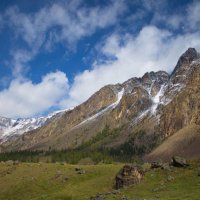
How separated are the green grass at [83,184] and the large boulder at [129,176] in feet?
4.30

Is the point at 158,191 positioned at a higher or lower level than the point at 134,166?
lower

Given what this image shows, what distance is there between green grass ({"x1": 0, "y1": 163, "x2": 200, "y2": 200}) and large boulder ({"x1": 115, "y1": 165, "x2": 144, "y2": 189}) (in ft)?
4.30

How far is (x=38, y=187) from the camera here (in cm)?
9131

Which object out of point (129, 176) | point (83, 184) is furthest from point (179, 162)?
point (83, 184)

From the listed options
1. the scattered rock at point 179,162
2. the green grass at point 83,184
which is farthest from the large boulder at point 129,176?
the scattered rock at point 179,162

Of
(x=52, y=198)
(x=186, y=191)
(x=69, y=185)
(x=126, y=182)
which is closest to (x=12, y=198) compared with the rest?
(x=69, y=185)

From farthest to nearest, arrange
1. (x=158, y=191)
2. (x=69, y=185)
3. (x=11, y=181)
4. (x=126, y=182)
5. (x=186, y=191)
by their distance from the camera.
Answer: (x=11, y=181) < (x=69, y=185) < (x=126, y=182) < (x=158, y=191) < (x=186, y=191)

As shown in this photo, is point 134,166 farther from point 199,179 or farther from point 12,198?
point 12,198

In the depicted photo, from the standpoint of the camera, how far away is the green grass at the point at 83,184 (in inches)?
2302

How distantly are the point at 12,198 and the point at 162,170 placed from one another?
36650 mm

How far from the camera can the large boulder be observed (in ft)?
229

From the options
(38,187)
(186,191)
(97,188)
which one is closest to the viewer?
(186,191)

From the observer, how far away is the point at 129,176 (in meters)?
70.8

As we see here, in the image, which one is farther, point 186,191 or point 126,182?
point 126,182
